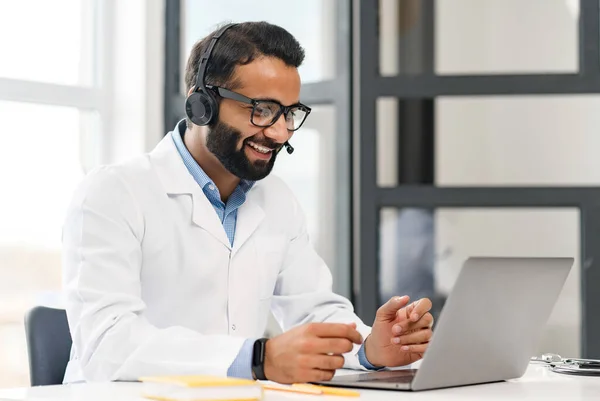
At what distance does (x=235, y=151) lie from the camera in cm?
200

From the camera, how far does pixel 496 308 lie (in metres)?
1.45

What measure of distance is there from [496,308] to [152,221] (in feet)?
2.57

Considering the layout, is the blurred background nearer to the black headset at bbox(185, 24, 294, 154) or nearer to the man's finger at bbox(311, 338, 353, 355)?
the black headset at bbox(185, 24, 294, 154)

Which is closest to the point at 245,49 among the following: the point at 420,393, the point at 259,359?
the point at 259,359

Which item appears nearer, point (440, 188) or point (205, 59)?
point (205, 59)

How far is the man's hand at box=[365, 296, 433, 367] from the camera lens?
169 centimetres

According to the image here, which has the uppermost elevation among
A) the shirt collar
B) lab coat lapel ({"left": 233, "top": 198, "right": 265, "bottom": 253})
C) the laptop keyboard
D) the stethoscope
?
the shirt collar

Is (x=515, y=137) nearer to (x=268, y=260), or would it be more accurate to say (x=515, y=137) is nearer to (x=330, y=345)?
(x=268, y=260)

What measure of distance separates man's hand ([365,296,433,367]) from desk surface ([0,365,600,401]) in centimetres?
19

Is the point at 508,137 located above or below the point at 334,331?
above

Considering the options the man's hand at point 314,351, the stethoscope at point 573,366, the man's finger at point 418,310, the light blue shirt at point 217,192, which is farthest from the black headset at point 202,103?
the stethoscope at point 573,366

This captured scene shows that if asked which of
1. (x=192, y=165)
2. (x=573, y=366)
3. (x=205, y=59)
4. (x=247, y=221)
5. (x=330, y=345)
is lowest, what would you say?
(x=573, y=366)

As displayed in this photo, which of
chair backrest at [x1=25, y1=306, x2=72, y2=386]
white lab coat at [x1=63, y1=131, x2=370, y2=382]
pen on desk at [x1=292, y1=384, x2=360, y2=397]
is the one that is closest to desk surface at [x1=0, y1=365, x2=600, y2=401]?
pen on desk at [x1=292, y1=384, x2=360, y2=397]

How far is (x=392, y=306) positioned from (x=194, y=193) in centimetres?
54
